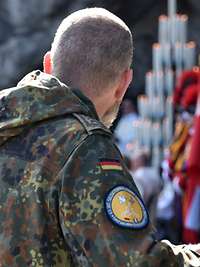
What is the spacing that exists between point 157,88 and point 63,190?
19.2 ft

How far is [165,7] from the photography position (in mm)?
11906

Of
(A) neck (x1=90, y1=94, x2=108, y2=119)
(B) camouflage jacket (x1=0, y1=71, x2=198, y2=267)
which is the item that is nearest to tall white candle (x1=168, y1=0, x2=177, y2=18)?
(A) neck (x1=90, y1=94, x2=108, y2=119)

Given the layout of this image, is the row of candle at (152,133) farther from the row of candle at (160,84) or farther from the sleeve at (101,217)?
the sleeve at (101,217)

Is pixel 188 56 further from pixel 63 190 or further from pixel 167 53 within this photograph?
pixel 63 190

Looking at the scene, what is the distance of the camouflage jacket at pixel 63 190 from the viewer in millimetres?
1764

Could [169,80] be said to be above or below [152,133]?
above

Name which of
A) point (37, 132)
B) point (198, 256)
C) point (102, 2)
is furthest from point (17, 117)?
point (102, 2)

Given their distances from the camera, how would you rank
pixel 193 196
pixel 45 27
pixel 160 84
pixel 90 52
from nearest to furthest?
pixel 90 52 < pixel 193 196 < pixel 160 84 < pixel 45 27

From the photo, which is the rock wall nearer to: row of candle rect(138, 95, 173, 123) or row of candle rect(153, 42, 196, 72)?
row of candle rect(138, 95, 173, 123)

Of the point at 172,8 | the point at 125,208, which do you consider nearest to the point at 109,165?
the point at 125,208

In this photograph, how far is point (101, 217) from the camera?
1.77 metres

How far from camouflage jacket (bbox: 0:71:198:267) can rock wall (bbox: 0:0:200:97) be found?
9.95m

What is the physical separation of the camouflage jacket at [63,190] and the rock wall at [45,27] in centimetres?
995

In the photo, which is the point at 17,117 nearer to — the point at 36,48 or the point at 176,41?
the point at 176,41
